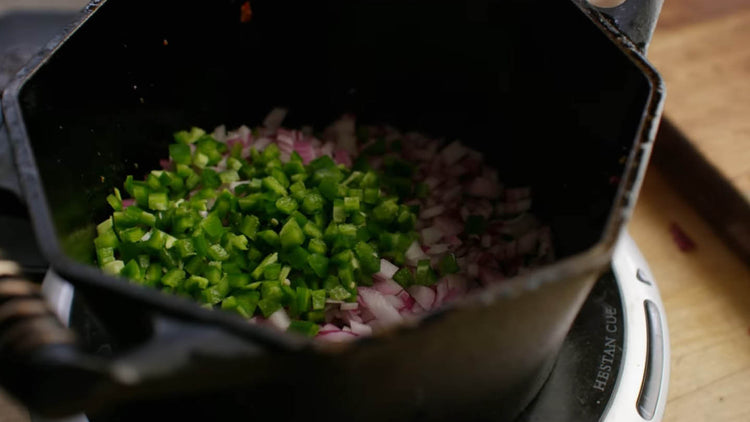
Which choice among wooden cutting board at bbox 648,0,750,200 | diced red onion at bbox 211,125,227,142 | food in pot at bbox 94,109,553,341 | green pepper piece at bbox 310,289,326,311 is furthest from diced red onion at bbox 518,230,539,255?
diced red onion at bbox 211,125,227,142

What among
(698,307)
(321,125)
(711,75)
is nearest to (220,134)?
(321,125)

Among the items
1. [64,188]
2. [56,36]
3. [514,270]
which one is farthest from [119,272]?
[514,270]

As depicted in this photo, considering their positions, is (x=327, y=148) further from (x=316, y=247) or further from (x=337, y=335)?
(x=337, y=335)

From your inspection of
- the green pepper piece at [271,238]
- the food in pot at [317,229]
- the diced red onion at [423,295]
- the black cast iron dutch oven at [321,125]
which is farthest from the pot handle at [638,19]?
the green pepper piece at [271,238]

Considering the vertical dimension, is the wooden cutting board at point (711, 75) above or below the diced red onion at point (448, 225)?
above

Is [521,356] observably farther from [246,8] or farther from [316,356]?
[246,8]

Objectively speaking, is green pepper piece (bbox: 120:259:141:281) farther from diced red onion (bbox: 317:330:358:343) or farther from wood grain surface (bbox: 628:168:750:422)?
wood grain surface (bbox: 628:168:750:422)

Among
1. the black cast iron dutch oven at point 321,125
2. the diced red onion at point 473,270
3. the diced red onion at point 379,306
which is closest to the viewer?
the black cast iron dutch oven at point 321,125

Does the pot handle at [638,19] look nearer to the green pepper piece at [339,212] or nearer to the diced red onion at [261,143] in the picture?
the green pepper piece at [339,212]
